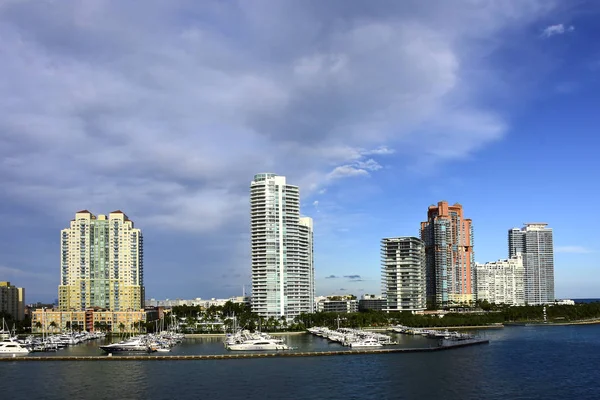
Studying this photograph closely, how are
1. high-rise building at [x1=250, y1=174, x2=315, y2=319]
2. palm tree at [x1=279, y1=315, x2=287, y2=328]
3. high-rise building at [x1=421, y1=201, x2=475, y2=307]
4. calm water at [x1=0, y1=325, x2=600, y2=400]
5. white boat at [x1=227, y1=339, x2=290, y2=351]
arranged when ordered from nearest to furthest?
1. calm water at [x1=0, y1=325, x2=600, y2=400]
2. white boat at [x1=227, y1=339, x2=290, y2=351]
3. palm tree at [x1=279, y1=315, x2=287, y2=328]
4. high-rise building at [x1=250, y1=174, x2=315, y2=319]
5. high-rise building at [x1=421, y1=201, x2=475, y2=307]

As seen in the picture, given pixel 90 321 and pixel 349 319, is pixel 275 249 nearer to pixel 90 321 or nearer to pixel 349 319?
pixel 349 319

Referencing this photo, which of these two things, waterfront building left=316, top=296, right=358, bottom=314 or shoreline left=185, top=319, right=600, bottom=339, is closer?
shoreline left=185, top=319, right=600, bottom=339

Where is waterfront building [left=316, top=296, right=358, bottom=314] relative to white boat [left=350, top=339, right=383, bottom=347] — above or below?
below

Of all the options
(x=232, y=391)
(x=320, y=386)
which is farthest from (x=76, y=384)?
(x=320, y=386)

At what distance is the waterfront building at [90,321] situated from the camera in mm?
129250

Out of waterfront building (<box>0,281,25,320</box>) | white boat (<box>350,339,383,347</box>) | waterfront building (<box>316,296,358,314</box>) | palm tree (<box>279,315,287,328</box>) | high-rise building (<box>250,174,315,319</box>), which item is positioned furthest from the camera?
waterfront building (<box>316,296,358,314</box>)

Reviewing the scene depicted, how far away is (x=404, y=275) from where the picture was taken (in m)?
178

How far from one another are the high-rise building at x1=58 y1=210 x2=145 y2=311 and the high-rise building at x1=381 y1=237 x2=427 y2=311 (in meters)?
72.5

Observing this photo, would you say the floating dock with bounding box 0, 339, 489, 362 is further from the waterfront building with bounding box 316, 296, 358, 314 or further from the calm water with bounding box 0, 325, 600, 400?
the waterfront building with bounding box 316, 296, 358, 314

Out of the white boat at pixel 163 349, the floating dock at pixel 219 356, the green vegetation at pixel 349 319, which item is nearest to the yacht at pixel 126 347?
the white boat at pixel 163 349

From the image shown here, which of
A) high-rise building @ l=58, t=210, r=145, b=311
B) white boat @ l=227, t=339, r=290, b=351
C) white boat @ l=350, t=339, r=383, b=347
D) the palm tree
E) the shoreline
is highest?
high-rise building @ l=58, t=210, r=145, b=311

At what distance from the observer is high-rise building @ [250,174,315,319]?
132750 millimetres

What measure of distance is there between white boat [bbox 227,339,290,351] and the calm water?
6.50 meters

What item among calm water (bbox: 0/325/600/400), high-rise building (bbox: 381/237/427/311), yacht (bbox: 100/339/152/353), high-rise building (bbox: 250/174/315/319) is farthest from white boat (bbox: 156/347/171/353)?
high-rise building (bbox: 381/237/427/311)
